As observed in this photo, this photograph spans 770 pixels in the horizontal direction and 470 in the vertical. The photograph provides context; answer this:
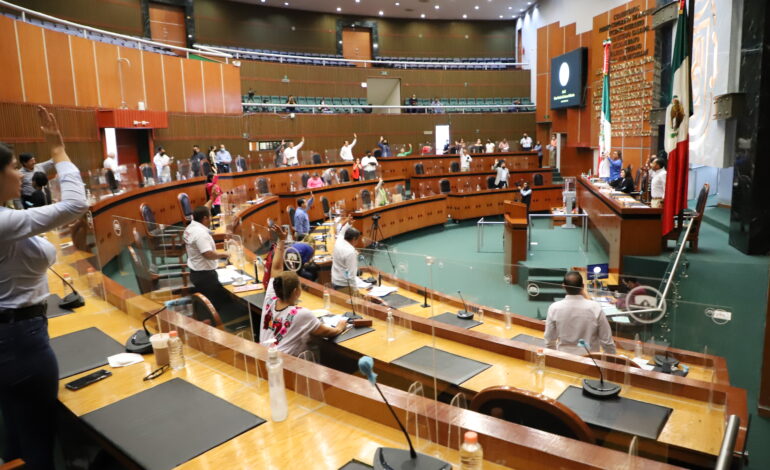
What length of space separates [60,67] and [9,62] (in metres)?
1.52

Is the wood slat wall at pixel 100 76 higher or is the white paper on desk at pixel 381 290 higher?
the wood slat wall at pixel 100 76

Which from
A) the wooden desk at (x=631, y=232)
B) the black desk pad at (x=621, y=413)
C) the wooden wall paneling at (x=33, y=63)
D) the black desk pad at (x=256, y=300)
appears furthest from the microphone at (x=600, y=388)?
the wooden wall paneling at (x=33, y=63)

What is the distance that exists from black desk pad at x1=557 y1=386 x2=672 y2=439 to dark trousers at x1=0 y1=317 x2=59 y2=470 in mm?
2515

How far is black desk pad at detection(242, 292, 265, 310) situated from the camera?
482cm

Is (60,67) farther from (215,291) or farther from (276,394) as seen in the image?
(276,394)

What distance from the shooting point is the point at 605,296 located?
457 centimetres

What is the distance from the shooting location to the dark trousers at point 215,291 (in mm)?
5270

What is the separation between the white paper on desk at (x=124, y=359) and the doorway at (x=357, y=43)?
25.3 m

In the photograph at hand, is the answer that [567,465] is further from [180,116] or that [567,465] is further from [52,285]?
[180,116]

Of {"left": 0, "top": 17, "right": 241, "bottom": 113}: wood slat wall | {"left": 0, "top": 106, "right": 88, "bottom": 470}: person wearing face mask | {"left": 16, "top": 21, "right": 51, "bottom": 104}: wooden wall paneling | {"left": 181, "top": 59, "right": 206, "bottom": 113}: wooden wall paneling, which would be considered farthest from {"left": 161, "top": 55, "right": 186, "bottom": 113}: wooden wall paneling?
{"left": 0, "top": 106, "right": 88, "bottom": 470}: person wearing face mask

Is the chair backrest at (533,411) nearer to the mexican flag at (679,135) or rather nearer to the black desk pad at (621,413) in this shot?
the black desk pad at (621,413)

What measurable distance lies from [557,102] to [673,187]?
14.7 m

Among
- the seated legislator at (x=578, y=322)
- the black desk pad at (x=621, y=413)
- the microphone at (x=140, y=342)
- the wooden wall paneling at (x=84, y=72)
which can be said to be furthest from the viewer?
the wooden wall paneling at (x=84, y=72)

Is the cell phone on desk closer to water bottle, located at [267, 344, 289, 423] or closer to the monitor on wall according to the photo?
water bottle, located at [267, 344, 289, 423]
